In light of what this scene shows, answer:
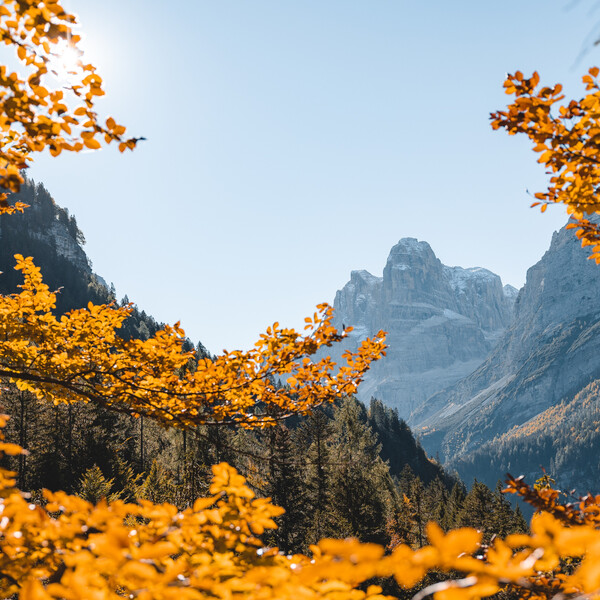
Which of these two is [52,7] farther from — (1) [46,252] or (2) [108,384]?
(1) [46,252]

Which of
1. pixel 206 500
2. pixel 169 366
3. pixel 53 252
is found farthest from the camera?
pixel 53 252

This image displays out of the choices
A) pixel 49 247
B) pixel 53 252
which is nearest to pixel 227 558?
pixel 53 252

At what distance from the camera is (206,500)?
6.77 ft

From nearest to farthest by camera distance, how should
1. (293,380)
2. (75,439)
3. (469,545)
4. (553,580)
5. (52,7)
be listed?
(469,545)
(52,7)
(553,580)
(293,380)
(75,439)

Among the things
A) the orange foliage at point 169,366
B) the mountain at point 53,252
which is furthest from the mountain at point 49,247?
the orange foliage at point 169,366

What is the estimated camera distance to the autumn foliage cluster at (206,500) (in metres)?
1.40

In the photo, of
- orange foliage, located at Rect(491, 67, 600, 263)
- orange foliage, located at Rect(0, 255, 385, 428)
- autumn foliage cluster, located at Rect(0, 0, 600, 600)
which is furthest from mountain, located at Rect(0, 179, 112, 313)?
orange foliage, located at Rect(491, 67, 600, 263)

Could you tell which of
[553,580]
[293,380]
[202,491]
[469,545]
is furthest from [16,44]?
[202,491]

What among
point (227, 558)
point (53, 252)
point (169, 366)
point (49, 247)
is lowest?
point (227, 558)

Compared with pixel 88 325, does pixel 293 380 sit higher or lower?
lower

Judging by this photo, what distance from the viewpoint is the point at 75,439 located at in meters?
34.6

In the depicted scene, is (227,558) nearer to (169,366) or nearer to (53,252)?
(169,366)

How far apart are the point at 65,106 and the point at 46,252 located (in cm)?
14355

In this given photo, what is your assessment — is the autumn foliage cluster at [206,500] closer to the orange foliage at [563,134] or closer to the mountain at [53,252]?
the orange foliage at [563,134]
